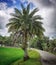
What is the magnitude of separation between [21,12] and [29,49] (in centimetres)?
100

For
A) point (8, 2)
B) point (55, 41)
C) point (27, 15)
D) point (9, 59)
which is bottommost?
point (9, 59)

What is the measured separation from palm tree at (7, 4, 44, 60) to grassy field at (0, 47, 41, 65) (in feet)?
0.48

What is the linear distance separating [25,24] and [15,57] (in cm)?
89

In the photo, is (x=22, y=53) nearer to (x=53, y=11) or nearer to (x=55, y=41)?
(x=55, y=41)

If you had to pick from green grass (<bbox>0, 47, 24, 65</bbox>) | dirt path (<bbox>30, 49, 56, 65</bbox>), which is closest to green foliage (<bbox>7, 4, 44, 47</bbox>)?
green grass (<bbox>0, 47, 24, 65</bbox>)

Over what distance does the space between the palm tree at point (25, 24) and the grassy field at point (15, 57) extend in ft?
0.48

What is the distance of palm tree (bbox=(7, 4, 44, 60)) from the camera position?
4711mm

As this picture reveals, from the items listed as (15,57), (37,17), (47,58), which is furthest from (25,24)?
(47,58)

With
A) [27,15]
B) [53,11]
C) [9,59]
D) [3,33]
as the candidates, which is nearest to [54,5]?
[53,11]

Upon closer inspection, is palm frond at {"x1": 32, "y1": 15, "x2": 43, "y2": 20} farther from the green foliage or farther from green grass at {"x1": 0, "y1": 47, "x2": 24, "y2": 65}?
green grass at {"x1": 0, "y1": 47, "x2": 24, "y2": 65}

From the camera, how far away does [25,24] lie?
15.5ft

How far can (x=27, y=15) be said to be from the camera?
15.8 feet

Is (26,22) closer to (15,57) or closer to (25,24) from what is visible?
(25,24)

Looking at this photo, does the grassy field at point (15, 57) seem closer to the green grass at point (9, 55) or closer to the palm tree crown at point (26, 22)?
the green grass at point (9, 55)
